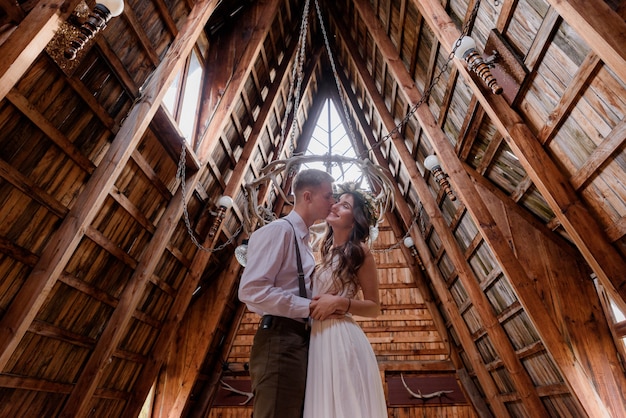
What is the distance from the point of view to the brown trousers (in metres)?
1.17

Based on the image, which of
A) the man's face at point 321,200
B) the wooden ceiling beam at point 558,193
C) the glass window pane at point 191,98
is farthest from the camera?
the glass window pane at point 191,98

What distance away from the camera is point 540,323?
121 inches

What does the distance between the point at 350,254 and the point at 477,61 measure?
180 cm

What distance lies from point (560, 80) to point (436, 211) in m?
2.26

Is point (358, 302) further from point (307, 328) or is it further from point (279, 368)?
point (279, 368)

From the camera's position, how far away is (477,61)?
260 centimetres

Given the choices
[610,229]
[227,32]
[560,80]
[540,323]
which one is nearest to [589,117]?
[560,80]

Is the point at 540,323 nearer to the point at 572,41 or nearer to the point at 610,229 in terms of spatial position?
the point at 610,229

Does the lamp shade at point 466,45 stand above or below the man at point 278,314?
above

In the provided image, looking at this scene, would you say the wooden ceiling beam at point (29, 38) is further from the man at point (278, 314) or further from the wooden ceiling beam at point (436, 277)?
the wooden ceiling beam at point (436, 277)

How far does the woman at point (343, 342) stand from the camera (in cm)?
121

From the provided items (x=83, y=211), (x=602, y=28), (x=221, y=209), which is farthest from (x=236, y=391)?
(x=602, y=28)

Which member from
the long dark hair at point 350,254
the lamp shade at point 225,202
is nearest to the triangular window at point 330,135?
the lamp shade at point 225,202

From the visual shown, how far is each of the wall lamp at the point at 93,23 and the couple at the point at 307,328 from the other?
64.2 inches
